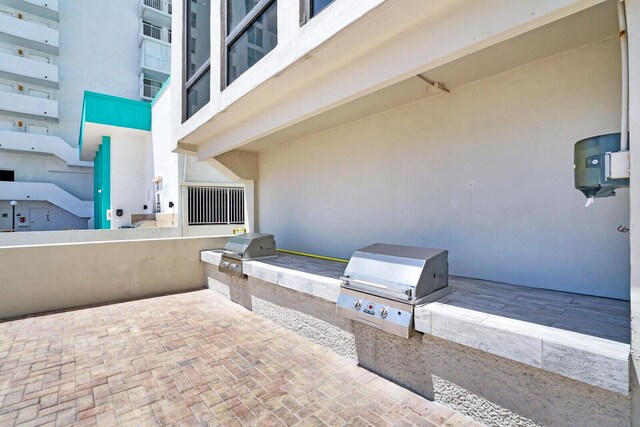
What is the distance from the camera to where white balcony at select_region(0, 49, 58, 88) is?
62.3 feet

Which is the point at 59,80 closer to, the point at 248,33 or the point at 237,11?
the point at 237,11

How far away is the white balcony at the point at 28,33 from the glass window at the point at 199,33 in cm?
2139

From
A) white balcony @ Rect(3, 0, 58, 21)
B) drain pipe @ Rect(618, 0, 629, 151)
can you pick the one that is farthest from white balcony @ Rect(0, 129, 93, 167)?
drain pipe @ Rect(618, 0, 629, 151)

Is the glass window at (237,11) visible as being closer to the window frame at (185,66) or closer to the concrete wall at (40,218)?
the window frame at (185,66)

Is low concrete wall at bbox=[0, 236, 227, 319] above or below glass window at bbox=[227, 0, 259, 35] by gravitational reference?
below

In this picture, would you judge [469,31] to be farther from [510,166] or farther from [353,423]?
[353,423]

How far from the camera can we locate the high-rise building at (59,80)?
63.5ft

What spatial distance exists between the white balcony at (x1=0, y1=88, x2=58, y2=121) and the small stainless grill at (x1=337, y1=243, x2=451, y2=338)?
25.5m

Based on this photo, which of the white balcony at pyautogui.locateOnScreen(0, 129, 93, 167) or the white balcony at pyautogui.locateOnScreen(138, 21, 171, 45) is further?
the white balcony at pyautogui.locateOnScreen(138, 21, 171, 45)

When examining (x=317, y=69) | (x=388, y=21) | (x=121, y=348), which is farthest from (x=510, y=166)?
(x=121, y=348)

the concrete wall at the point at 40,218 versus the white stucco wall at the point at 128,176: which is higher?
the white stucco wall at the point at 128,176

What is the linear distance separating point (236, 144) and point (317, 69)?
2410 mm

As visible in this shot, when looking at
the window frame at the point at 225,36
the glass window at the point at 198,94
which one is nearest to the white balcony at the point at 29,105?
the glass window at the point at 198,94

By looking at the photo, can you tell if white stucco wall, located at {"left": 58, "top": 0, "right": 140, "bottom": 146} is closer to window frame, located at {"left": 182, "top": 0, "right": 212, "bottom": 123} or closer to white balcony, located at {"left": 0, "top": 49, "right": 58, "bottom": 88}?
white balcony, located at {"left": 0, "top": 49, "right": 58, "bottom": 88}
